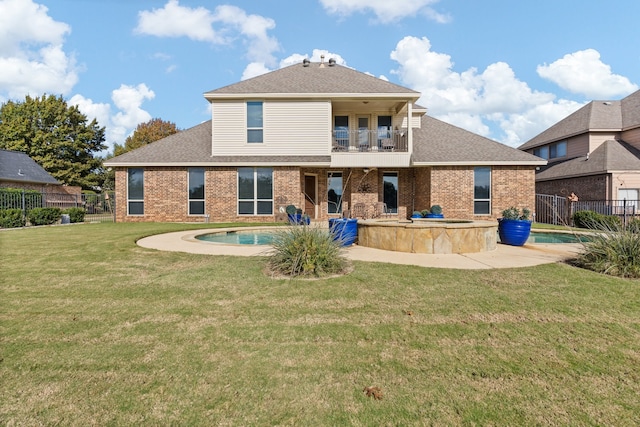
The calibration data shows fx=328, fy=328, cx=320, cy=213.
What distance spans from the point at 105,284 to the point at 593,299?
6882 mm

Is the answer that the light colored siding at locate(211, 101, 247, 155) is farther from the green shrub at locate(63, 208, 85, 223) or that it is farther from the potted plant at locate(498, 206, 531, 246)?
the potted plant at locate(498, 206, 531, 246)

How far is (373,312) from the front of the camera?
388cm

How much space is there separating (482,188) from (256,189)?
11581 mm

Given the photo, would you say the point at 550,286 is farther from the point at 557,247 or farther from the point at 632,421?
the point at 557,247

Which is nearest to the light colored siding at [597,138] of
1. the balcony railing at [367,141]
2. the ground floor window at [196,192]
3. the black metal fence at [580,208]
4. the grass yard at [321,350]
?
the black metal fence at [580,208]

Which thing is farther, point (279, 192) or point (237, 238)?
point (279, 192)

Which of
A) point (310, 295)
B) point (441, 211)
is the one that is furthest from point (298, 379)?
point (441, 211)

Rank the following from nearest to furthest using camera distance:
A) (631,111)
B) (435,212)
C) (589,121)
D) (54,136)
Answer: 1. (435,212)
2. (589,121)
3. (631,111)
4. (54,136)

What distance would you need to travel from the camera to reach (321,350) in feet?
9.98

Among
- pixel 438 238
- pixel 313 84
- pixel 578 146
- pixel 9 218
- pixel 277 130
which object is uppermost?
pixel 313 84

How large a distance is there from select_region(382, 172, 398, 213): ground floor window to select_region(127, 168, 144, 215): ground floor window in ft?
41.6

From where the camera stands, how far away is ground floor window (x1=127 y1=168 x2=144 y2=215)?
656 inches

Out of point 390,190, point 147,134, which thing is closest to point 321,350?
point 390,190

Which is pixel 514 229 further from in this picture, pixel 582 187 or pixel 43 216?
pixel 43 216
